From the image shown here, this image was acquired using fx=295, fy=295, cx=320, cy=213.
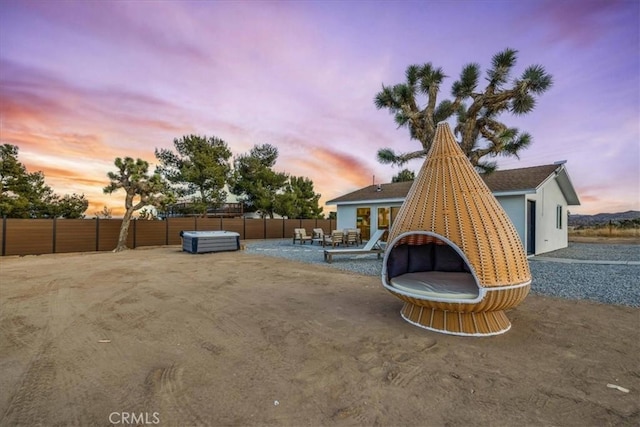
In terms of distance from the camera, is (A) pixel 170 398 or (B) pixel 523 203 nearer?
(A) pixel 170 398

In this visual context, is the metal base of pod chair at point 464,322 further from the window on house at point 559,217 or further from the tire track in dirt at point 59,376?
the window on house at point 559,217

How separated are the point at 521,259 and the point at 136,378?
14.6 ft

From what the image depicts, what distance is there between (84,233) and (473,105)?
17957 millimetres

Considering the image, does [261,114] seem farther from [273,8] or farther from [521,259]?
[521,259]

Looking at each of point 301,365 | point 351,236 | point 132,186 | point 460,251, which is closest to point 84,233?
point 132,186

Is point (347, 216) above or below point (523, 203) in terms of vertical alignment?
below

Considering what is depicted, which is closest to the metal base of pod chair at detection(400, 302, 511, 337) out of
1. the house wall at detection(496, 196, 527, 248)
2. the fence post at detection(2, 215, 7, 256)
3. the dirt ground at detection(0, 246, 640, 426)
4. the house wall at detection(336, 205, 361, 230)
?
the dirt ground at detection(0, 246, 640, 426)

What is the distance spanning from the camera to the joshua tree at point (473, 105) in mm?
9648

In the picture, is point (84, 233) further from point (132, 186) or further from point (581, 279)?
point (581, 279)

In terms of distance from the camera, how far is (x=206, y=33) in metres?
8.80

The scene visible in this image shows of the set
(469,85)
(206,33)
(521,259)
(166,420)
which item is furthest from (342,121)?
(166,420)

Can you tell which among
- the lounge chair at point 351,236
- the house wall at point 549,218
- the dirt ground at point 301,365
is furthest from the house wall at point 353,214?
the dirt ground at point 301,365

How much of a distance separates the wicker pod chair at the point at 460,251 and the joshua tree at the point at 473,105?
668cm

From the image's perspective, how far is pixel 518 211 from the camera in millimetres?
11031
